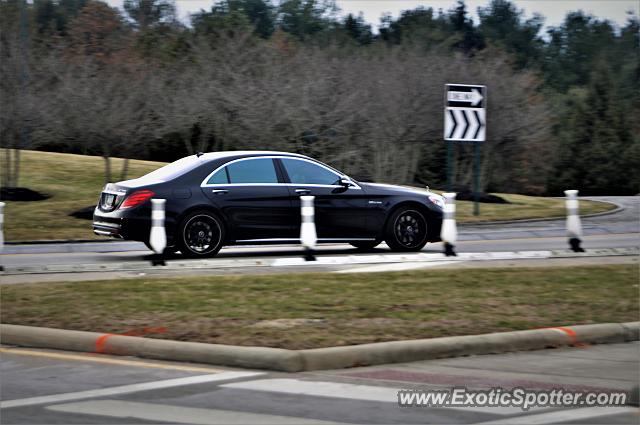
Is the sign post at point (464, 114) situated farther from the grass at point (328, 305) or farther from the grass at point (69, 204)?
the grass at point (328, 305)

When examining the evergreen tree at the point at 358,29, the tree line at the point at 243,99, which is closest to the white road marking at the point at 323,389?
the tree line at the point at 243,99

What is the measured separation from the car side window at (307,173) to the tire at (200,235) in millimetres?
1335

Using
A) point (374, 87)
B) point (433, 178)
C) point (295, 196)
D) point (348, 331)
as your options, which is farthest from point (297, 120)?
point (348, 331)

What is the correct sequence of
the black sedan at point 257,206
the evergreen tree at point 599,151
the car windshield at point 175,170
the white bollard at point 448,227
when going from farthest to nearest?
the evergreen tree at point 599,151 < the white bollard at point 448,227 < the car windshield at point 175,170 < the black sedan at point 257,206

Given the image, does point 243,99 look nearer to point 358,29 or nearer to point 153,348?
point 153,348

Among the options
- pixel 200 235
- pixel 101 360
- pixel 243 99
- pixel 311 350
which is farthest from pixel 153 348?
pixel 243 99

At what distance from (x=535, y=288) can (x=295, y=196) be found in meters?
4.61

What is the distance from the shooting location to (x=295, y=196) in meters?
14.9

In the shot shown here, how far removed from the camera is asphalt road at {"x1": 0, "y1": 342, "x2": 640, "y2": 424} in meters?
6.19

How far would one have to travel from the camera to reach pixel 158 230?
13406mm

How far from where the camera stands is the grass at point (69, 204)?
20.7 metres

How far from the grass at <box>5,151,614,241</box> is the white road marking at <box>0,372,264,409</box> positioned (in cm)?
1240

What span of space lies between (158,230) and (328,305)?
160 inches

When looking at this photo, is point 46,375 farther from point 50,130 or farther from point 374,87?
point 374,87
